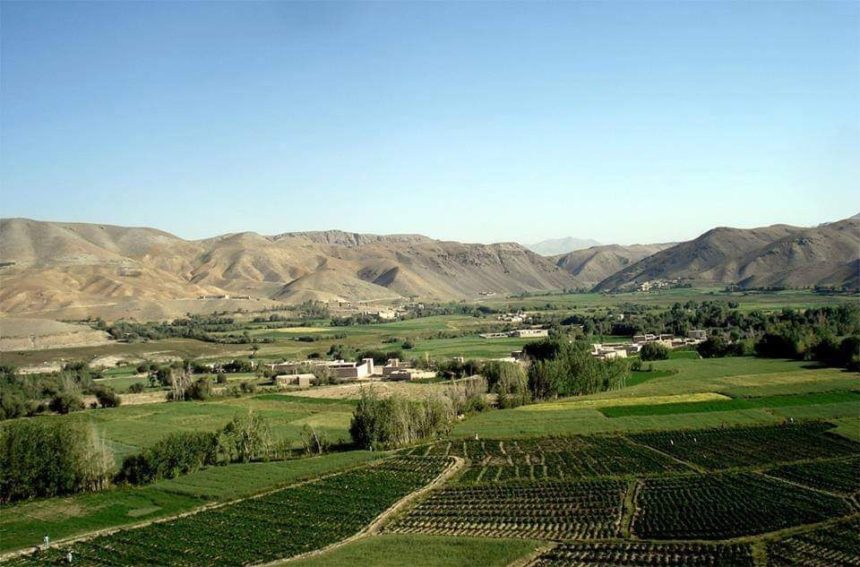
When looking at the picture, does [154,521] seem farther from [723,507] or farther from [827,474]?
[827,474]

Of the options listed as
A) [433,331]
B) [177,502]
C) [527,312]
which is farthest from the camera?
[527,312]

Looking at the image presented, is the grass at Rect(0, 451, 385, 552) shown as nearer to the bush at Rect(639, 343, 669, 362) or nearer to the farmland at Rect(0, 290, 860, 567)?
the farmland at Rect(0, 290, 860, 567)

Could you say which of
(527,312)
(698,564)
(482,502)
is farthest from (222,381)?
(527,312)

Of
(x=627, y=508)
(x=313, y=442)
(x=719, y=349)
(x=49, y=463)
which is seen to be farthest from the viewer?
(x=719, y=349)

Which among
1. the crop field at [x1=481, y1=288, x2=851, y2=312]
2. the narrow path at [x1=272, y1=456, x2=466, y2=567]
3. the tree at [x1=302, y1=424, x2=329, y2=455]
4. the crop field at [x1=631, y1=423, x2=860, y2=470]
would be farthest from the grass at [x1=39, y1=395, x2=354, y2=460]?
the crop field at [x1=481, y1=288, x2=851, y2=312]

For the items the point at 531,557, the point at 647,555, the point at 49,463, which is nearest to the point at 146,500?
the point at 49,463

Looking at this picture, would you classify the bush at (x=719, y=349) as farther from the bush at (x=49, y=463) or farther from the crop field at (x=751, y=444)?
the bush at (x=49, y=463)

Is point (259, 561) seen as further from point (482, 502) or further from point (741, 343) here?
point (741, 343)

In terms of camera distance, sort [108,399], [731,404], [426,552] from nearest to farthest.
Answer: [426,552]
[731,404]
[108,399]
